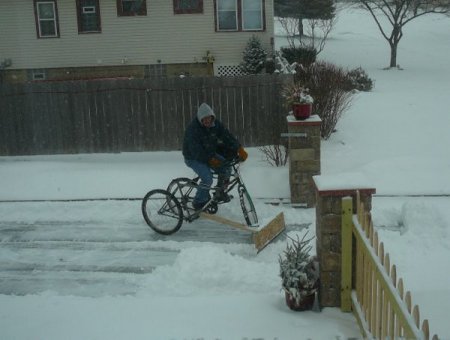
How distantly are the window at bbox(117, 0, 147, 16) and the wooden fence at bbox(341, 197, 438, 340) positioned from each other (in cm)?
1903

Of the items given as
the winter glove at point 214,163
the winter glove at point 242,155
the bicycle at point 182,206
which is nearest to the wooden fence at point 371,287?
the bicycle at point 182,206

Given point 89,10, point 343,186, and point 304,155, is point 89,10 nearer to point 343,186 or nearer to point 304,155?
point 304,155

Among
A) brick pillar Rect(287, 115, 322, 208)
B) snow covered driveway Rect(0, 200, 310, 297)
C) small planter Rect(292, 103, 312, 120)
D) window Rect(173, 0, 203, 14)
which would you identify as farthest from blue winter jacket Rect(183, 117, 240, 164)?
window Rect(173, 0, 203, 14)

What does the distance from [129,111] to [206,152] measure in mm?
4796

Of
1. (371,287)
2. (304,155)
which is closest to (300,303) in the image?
(371,287)

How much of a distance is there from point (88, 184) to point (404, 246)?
6146mm

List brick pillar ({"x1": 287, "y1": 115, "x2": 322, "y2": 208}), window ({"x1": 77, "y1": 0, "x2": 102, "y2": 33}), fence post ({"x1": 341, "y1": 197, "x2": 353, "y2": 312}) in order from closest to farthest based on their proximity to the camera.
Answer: fence post ({"x1": 341, "y1": 197, "x2": 353, "y2": 312}) < brick pillar ({"x1": 287, "y1": 115, "x2": 322, "y2": 208}) < window ({"x1": 77, "y1": 0, "x2": 102, "y2": 33})

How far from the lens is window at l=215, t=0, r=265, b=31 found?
→ 902 inches

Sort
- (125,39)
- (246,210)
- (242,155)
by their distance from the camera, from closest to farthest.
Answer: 1. (246,210)
2. (242,155)
3. (125,39)

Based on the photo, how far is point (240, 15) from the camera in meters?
22.9

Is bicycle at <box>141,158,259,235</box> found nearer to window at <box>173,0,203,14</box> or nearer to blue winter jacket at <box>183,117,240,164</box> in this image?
blue winter jacket at <box>183,117,240,164</box>

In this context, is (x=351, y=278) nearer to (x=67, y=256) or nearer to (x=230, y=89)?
(x=67, y=256)

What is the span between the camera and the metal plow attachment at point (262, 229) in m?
7.99

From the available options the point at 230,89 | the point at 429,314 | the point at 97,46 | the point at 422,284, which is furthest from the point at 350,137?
the point at 97,46
